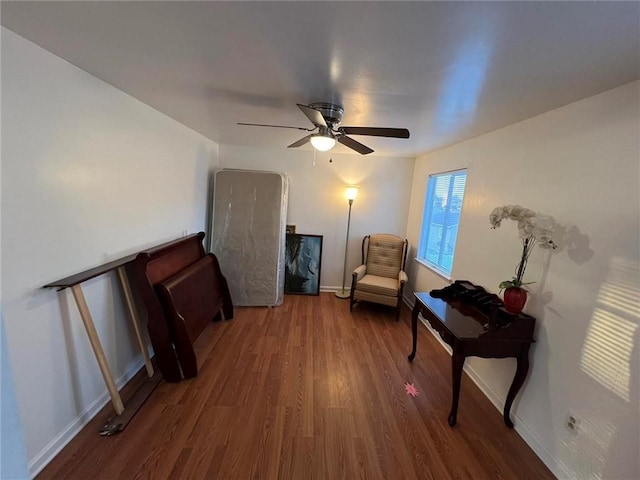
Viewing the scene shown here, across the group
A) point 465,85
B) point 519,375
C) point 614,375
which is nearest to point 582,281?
point 614,375

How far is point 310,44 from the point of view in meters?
1.18

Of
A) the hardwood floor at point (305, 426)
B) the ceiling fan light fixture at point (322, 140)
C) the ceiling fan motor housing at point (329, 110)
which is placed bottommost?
the hardwood floor at point (305, 426)

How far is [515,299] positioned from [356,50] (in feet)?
5.91

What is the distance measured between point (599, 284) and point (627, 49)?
1.11 m

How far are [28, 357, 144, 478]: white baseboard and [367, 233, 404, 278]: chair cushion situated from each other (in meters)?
3.10

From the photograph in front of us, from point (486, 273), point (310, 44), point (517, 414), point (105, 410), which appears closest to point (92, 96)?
point (310, 44)

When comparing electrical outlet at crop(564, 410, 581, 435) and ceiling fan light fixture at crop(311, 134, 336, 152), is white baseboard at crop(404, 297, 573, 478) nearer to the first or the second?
electrical outlet at crop(564, 410, 581, 435)

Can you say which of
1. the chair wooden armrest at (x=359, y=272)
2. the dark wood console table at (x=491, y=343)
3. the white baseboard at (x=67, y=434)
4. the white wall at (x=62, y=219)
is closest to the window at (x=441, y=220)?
the chair wooden armrest at (x=359, y=272)

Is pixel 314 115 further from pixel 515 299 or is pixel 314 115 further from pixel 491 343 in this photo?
pixel 491 343

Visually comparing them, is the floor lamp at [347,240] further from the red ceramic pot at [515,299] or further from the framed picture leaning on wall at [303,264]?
the red ceramic pot at [515,299]

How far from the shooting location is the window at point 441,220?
3.16 m

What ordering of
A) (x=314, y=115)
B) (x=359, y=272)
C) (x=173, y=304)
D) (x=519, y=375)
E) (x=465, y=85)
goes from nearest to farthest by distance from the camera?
(x=465, y=85) → (x=314, y=115) → (x=519, y=375) → (x=173, y=304) → (x=359, y=272)

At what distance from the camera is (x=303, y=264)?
14.1ft

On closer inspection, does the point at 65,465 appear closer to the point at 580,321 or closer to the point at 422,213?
the point at 580,321
